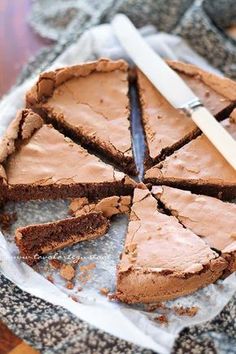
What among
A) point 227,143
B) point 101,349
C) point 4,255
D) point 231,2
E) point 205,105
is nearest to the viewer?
point 101,349

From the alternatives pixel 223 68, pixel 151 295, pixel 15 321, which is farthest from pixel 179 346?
pixel 223 68

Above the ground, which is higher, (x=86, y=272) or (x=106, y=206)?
(x=106, y=206)

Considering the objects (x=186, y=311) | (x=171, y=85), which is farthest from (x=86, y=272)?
(x=171, y=85)

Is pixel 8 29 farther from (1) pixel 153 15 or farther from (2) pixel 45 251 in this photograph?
(2) pixel 45 251

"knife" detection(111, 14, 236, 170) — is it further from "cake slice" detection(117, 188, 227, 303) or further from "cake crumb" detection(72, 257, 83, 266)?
"cake crumb" detection(72, 257, 83, 266)

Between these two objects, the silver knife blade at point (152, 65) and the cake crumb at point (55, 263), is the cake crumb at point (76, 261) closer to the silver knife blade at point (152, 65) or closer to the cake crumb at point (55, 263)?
the cake crumb at point (55, 263)

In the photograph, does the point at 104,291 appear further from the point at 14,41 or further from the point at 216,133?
the point at 14,41
